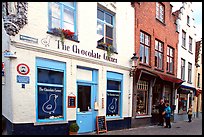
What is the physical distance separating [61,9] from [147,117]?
8307mm

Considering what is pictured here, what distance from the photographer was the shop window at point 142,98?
1240cm

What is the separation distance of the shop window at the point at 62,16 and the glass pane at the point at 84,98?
2516 millimetres

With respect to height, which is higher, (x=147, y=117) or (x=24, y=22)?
(x=24, y=22)

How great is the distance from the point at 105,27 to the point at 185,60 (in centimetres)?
1150

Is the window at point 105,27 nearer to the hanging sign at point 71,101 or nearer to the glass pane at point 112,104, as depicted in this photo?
the glass pane at point 112,104

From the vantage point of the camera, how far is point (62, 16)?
8.22 m

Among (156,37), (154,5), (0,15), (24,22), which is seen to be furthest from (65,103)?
(154,5)

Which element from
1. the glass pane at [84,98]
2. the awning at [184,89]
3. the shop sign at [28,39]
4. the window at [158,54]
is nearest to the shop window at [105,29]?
the glass pane at [84,98]

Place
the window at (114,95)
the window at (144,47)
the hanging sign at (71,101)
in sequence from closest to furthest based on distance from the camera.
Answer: the hanging sign at (71,101) → the window at (114,95) → the window at (144,47)

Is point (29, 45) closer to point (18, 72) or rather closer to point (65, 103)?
point (18, 72)

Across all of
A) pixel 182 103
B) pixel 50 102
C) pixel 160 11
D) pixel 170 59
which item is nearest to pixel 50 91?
→ pixel 50 102

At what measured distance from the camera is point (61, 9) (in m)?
8.18

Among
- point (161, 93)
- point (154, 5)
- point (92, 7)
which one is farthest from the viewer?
point (161, 93)

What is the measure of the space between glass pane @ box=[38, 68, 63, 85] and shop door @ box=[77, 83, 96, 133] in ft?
3.30
